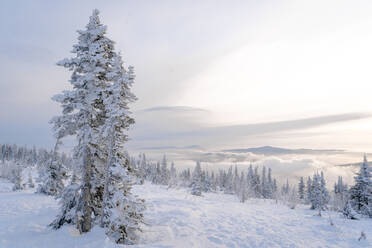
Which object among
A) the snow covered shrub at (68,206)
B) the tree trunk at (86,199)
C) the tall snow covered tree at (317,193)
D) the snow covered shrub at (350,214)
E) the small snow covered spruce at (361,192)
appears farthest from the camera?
the tall snow covered tree at (317,193)

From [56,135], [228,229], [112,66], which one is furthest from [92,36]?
[228,229]

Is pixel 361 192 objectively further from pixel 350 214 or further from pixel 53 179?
pixel 53 179

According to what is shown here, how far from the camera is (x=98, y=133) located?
11.8 metres

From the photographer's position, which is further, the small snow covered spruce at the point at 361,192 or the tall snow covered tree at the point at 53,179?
the small snow covered spruce at the point at 361,192

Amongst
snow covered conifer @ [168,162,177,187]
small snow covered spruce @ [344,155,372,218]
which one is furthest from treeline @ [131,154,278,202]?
small snow covered spruce @ [344,155,372,218]

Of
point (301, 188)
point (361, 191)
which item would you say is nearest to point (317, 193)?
point (361, 191)

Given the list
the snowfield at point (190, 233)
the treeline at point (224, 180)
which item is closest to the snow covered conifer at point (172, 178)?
the treeline at point (224, 180)

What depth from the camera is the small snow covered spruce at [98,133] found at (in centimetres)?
1089

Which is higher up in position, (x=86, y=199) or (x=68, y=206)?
(x=86, y=199)

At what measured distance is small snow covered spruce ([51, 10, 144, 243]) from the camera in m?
10.9

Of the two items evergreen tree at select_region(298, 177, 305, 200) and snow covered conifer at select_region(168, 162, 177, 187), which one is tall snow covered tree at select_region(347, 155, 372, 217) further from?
evergreen tree at select_region(298, 177, 305, 200)

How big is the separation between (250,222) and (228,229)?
3004 millimetres

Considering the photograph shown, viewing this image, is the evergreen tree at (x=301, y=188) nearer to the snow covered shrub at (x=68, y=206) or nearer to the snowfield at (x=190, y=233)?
the snowfield at (x=190, y=233)

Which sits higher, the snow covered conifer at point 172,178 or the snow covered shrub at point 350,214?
the snow covered shrub at point 350,214
